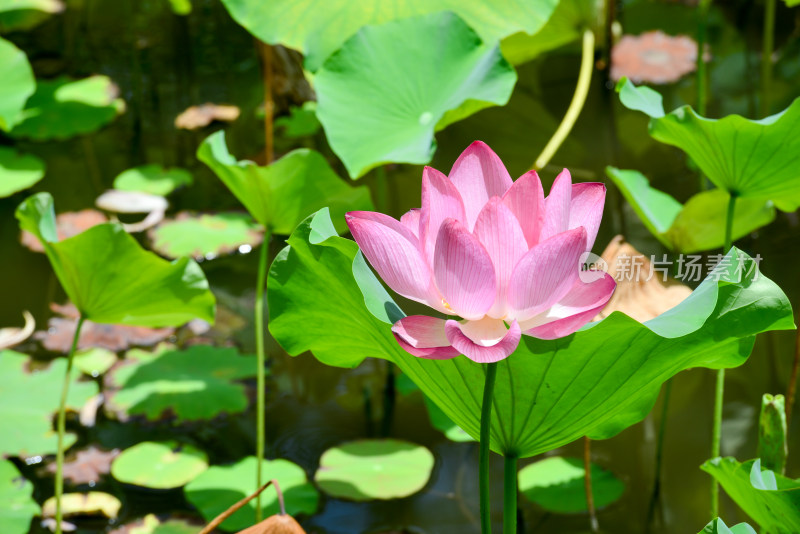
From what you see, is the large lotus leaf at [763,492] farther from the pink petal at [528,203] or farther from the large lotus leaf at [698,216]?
the large lotus leaf at [698,216]

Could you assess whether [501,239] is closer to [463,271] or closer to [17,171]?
[463,271]

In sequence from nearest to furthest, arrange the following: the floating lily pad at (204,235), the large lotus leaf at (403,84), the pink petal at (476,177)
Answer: the pink petal at (476,177) < the large lotus leaf at (403,84) < the floating lily pad at (204,235)

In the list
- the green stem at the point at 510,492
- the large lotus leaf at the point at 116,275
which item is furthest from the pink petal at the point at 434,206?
the large lotus leaf at the point at 116,275

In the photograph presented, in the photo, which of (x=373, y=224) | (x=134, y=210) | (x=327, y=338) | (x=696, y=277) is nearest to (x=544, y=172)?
(x=696, y=277)

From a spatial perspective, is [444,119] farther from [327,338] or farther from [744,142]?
[327,338]

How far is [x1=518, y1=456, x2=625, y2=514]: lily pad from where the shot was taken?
4.14 ft

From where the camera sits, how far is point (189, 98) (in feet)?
8.70

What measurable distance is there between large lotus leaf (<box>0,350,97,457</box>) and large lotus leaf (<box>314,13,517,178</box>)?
0.69 m

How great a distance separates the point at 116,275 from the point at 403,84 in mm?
625

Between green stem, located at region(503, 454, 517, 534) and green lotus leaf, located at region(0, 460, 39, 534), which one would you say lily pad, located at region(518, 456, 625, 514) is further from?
green lotus leaf, located at region(0, 460, 39, 534)

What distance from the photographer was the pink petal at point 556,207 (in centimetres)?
63

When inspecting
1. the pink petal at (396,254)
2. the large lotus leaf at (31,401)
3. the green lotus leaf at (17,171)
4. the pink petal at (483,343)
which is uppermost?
the pink petal at (396,254)

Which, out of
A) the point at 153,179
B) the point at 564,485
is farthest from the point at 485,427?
the point at 153,179

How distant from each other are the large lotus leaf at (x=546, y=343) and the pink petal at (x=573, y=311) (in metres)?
0.04
